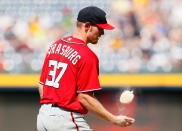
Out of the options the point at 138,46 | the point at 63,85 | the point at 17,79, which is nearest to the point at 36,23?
the point at 17,79

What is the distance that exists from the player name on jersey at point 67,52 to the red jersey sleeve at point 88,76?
0.27ft

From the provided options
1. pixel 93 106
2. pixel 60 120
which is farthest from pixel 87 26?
pixel 60 120

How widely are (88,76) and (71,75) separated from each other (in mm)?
149

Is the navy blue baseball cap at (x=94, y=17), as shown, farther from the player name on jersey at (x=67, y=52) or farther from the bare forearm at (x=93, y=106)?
the bare forearm at (x=93, y=106)

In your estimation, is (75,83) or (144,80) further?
(144,80)

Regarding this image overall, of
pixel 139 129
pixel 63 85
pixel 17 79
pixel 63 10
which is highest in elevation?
pixel 63 10

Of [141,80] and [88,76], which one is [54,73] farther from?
[141,80]

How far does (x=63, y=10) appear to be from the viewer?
29.4 ft

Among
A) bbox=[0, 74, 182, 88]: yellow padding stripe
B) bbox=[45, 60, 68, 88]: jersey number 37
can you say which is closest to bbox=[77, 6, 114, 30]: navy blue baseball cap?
bbox=[45, 60, 68, 88]: jersey number 37

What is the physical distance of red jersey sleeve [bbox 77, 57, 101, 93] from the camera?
151 inches

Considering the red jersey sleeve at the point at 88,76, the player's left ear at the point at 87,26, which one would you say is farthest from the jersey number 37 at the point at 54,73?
the player's left ear at the point at 87,26

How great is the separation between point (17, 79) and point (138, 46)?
2424mm

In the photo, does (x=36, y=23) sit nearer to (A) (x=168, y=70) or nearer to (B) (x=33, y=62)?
(B) (x=33, y=62)

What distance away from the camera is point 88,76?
385cm
